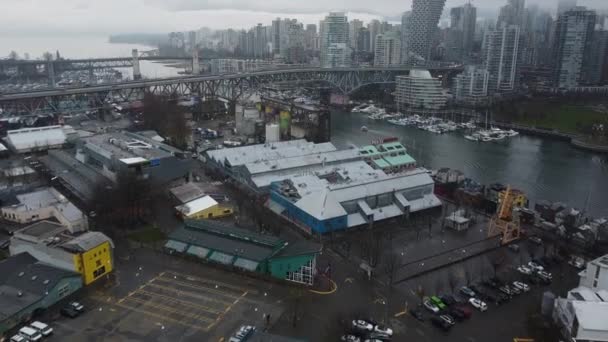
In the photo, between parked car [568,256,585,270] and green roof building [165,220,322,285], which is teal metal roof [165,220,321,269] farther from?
parked car [568,256,585,270]

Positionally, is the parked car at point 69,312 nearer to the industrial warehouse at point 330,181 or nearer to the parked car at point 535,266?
the industrial warehouse at point 330,181

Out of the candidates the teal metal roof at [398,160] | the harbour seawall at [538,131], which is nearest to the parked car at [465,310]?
the teal metal roof at [398,160]

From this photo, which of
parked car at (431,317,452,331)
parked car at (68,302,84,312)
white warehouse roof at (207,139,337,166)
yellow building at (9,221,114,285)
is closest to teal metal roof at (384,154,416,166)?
white warehouse roof at (207,139,337,166)

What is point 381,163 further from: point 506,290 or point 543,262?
point 506,290

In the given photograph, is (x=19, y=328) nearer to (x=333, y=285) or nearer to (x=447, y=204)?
(x=333, y=285)

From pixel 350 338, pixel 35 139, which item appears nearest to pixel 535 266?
pixel 350 338
